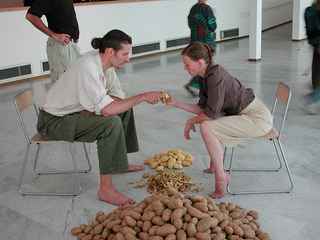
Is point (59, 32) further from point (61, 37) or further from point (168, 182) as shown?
point (168, 182)

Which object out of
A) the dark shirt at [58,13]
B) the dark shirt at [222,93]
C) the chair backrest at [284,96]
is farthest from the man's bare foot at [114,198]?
the dark shirt at [58,13]

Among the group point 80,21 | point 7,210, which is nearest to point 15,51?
point 80,21

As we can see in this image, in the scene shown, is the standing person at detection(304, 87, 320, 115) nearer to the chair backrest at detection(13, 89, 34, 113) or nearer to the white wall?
the chair backrest at detection(13, 89, 34, 113)

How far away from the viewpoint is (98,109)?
7.97 ft

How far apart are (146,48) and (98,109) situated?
6837mm

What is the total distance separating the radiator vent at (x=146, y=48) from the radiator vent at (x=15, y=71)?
2.77m

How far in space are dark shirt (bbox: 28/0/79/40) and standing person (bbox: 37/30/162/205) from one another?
129 cm

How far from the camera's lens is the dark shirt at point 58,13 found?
11.6 ft

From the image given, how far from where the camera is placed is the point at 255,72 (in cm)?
638

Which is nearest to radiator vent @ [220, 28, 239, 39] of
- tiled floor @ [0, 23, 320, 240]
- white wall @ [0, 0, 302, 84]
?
white wall @ [0, 0, 302, 84]

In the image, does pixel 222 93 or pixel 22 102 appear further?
pixel 22 102

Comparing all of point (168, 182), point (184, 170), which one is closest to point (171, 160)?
point (184, 170)

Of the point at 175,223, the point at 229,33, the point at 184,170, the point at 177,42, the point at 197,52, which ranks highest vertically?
the point at 197,52

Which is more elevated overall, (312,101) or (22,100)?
(22,100)
